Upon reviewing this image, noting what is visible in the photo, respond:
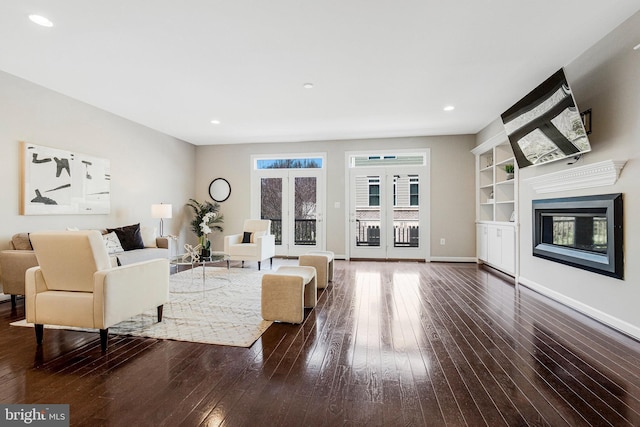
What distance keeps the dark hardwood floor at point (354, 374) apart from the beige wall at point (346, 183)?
3.46 metres

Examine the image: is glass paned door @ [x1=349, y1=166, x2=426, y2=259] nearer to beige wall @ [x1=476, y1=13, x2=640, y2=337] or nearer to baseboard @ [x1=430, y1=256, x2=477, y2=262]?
baseboard @ [x1=430, y1=256, x2=477, y2=262]

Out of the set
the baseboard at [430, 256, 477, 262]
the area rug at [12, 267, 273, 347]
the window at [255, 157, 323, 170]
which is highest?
the window at [255, 157, 323, 170]

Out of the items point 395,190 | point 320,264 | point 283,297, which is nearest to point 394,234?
point 395,190

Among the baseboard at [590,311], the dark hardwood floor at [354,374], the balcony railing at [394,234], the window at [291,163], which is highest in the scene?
the window at [291,163]

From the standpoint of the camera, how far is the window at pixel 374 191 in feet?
22.3

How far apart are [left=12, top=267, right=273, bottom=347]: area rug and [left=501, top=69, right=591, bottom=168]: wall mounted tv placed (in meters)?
3.52

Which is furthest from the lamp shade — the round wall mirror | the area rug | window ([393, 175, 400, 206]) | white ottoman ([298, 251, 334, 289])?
window ([393, 175, 400, 206])

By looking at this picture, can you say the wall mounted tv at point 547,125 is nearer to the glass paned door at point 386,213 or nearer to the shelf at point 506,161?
the shelf at point 506,161

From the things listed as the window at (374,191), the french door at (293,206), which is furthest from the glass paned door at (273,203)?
the window at (374,191)

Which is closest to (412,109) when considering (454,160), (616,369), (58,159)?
(454,160)

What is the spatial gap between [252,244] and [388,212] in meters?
2.99

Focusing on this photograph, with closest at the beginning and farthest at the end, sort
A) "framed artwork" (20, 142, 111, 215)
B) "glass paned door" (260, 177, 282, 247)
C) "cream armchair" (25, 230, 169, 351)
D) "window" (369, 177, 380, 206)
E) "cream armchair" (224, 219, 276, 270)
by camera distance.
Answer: "cream armchair" (25, 230, 169, 351)
"framed artwork" (20, 142, 111, 215)
"cream armchair" (224, 219, 276, 270)
"window" (369, 177, 380, 206)
"glass paned door" (260, 177, 282, 247)

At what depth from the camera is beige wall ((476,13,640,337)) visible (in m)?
2.59

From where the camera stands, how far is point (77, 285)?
7.65ft
